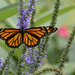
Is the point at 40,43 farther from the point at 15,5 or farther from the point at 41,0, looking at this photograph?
the point at 41,0

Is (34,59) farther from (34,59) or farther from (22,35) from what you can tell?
(22,35)

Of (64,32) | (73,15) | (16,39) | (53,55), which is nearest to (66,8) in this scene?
(16,39)

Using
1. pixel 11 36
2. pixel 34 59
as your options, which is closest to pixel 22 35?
pixel 11 36

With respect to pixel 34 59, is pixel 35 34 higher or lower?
higher

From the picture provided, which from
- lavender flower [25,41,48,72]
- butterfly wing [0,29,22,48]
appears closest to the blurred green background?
butterfly wing [0,29,22,48]

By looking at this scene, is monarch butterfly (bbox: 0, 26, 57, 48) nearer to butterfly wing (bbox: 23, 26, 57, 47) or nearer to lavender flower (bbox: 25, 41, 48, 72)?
butterfly wing (bbox: 23, 26, 57, 47)

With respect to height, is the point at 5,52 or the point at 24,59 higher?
the point at 5,52

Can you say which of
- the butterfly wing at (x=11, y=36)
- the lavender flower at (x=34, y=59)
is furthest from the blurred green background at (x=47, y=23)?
the lavender flower at (x=34, y=59)

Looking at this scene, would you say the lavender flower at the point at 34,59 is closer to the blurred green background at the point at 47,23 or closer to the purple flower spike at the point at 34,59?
the purple flower spike at the point at 34,59
